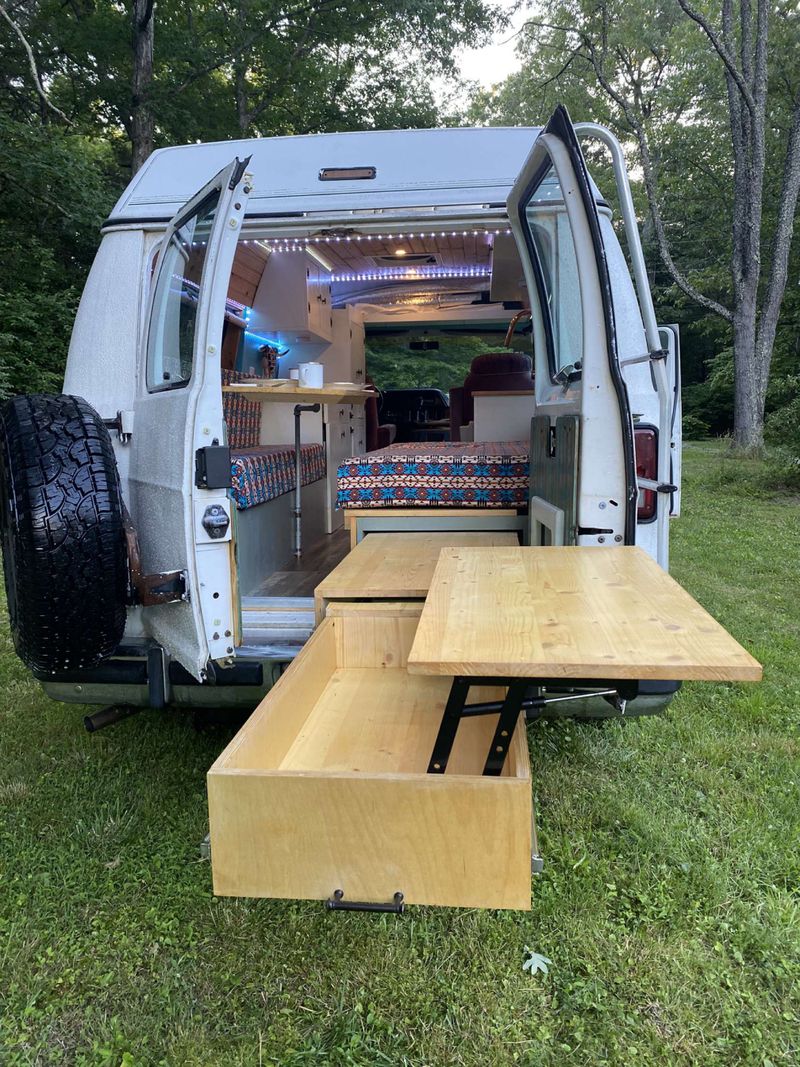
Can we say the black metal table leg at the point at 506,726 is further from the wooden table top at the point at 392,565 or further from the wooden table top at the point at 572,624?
the wooden table top at the point at 392,565

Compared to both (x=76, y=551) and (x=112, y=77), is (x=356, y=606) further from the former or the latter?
(x=112, y=77)

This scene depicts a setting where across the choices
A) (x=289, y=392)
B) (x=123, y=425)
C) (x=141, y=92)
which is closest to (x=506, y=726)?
(x=123, y=425)

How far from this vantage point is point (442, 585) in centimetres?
183

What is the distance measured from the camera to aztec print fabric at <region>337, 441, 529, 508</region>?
3174mm

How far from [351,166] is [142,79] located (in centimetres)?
1020

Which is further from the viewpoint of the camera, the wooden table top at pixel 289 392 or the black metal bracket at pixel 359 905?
the wooden table top at pixel 289 392

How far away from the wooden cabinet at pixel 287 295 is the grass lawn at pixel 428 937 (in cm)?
358

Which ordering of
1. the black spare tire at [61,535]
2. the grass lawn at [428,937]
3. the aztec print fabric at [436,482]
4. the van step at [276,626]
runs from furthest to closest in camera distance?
the aztec print fabric at [436,482]
the van step at [276,626]
the black spare tire at [61,535]
the grass lawn at [428,937]

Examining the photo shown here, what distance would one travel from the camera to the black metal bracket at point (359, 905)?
122cm

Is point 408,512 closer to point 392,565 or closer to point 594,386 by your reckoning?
point 392,565

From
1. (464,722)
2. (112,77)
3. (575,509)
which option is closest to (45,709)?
(464,722)

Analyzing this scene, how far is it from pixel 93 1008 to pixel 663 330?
2785 mm

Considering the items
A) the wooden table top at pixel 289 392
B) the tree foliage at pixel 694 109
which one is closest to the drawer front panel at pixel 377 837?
the wooden table top at pixel 289 392

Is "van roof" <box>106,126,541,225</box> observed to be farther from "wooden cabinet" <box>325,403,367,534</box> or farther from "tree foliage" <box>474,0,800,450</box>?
"tree foliage" <box>474,0,800,450</box>
